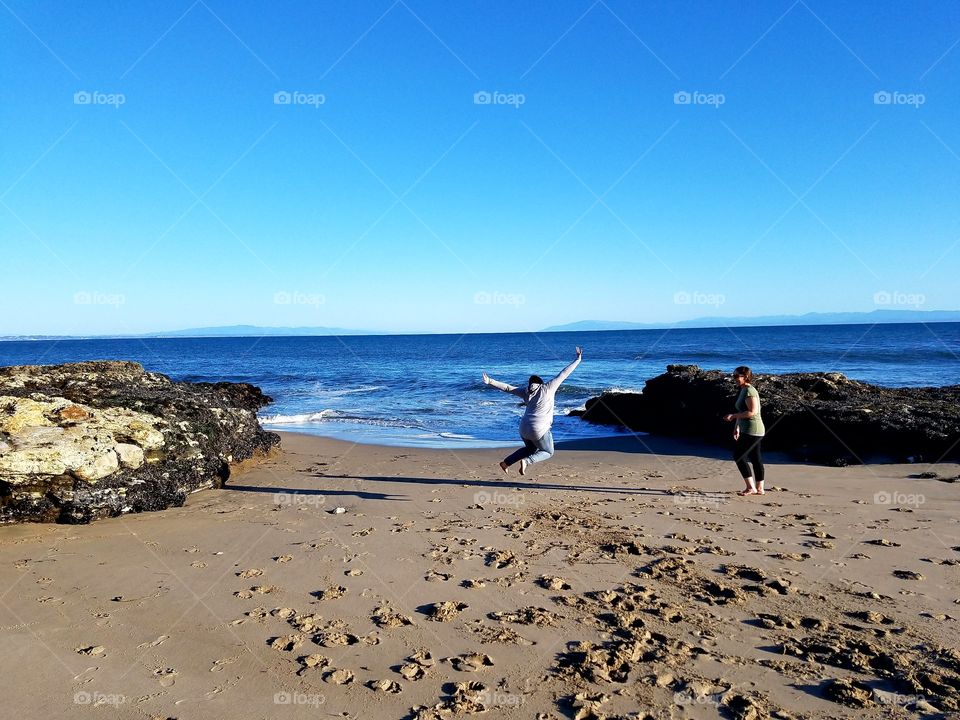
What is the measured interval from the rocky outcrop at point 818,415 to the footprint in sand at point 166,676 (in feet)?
34.6

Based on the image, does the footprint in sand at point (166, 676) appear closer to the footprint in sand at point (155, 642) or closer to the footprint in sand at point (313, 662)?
the footprint in sand at point (155, 642)

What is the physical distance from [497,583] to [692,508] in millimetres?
3636

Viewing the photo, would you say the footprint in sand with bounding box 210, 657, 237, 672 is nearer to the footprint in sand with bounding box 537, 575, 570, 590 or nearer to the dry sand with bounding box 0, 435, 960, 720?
the dry sand with bounding box 0, 435, 960, 720

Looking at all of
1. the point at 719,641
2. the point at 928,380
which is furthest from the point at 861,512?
the point at 928,380

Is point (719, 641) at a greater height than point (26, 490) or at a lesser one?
lesser

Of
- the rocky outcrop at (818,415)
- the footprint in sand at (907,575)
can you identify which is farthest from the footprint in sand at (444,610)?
the rocky outcrop at (818,415)

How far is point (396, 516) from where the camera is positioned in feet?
24.9

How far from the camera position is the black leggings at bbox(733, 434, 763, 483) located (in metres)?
8.47

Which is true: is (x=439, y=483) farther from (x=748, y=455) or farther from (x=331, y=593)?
(x=748, y=455)

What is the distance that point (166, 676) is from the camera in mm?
3898

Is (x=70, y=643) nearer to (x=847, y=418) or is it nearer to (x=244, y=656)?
(x=244, y=656)

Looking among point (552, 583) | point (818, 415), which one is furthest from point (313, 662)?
point (818, 415)

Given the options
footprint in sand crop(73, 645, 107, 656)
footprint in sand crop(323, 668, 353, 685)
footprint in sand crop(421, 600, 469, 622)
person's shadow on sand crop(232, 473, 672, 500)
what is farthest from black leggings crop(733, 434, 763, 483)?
footprint in sand crop(73, 645, 107, 656)

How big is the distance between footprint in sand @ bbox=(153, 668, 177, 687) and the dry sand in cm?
3
